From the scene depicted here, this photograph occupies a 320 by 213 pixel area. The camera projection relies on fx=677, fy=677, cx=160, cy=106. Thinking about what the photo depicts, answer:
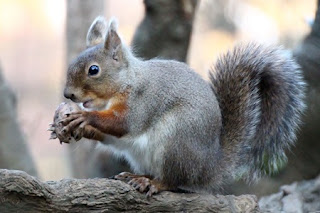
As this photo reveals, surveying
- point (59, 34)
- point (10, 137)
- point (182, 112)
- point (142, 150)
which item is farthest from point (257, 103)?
point (59, 34)

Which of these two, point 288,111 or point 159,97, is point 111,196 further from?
point 288,111

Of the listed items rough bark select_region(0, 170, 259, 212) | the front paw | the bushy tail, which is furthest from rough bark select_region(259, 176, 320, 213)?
the front paw

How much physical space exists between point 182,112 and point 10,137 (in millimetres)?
2280

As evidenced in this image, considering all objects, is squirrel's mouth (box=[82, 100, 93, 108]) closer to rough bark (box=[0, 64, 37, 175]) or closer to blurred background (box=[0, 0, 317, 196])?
rough bark (box=[0, 64, 37, 175])

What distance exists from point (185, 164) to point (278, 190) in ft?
5.50

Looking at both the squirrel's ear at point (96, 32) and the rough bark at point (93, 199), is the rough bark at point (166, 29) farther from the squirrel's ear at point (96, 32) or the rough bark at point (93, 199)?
the rough bark at point (93, 199)

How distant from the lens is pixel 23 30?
9773mm

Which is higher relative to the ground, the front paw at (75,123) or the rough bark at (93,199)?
the front paw at (75,123)

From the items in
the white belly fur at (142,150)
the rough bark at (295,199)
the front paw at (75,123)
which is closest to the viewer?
the front paw at (75,123)

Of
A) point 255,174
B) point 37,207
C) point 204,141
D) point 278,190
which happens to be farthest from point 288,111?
point 37,207

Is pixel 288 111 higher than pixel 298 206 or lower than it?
higher

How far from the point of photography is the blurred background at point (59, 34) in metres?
6.95

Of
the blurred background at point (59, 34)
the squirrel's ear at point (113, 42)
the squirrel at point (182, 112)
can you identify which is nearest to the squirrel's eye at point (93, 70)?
the squirrel at point (182, 112)

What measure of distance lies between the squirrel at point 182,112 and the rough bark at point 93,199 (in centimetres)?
8
